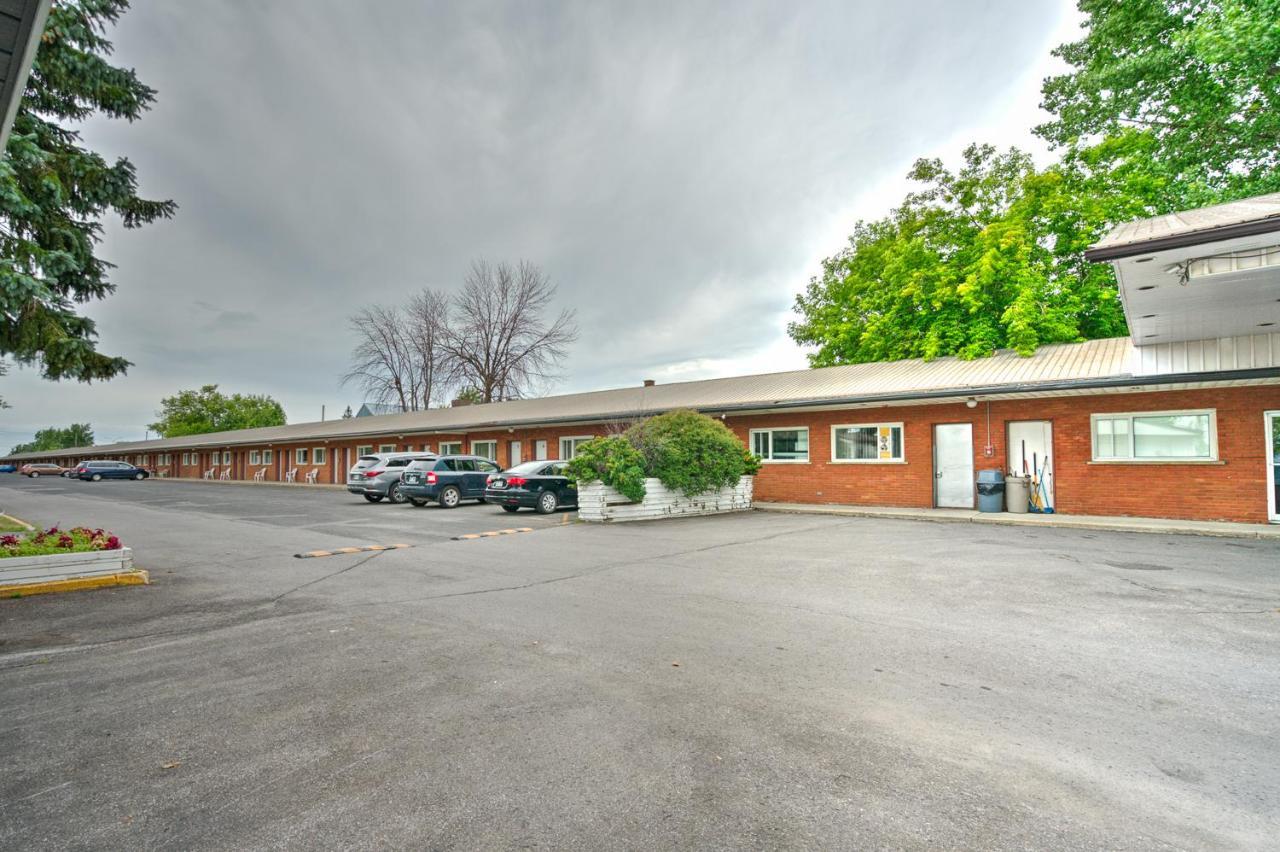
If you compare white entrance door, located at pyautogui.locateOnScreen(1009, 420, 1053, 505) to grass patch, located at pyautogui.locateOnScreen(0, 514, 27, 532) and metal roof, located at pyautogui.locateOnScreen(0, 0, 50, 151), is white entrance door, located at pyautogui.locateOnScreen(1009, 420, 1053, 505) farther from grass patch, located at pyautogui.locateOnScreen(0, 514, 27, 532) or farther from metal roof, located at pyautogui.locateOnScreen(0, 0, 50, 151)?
grass patch, located at pyautogui.locateOnScreen(0, 514, 27, 532)

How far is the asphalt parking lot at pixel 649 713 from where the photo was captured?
2.44 m

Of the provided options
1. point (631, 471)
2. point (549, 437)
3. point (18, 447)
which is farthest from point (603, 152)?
point (18, 447)

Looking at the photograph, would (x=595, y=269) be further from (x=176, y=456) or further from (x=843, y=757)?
(x=176, y=456)

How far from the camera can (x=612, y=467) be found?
15156 mm

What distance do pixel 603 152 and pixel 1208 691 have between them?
59.6ft

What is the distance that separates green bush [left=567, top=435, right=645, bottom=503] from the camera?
15.2 m

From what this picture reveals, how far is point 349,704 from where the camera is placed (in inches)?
145

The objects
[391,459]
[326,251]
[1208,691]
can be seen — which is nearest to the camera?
[1208,691]

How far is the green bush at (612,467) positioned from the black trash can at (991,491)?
8.81 meters

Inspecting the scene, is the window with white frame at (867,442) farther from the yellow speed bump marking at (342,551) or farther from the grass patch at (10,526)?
the grass patch at (10,526)

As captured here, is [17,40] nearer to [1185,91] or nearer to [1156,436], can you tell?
[1156,436]

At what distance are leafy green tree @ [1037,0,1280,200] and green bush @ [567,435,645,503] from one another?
58.7 ft

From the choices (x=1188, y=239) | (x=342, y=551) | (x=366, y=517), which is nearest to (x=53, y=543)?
(x=342, y=551)

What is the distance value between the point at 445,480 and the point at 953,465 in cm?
1588
